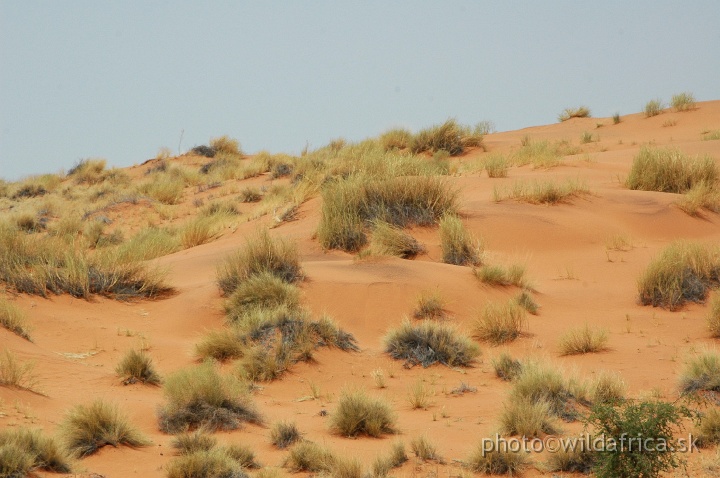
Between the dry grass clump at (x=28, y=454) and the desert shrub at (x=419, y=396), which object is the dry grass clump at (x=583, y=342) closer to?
the desert shrub at (x=419, y=396)

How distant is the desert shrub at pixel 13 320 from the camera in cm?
1030

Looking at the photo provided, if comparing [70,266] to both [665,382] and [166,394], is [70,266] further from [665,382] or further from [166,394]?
[665,382]

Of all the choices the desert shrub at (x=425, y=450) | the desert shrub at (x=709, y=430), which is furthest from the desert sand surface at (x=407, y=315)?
the desert shrub at (x=709, y=430)

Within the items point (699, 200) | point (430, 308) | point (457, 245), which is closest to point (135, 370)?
point (430, 308)

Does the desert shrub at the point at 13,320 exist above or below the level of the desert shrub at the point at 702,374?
above

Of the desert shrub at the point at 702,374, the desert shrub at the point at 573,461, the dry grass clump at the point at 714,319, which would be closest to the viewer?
the desert shrub at the point at 573,461

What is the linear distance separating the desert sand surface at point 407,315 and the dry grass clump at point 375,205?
0.36 m

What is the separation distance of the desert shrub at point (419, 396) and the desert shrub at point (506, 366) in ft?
3.22

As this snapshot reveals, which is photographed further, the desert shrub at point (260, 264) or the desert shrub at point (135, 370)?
the desert shrub at point (260, 264)

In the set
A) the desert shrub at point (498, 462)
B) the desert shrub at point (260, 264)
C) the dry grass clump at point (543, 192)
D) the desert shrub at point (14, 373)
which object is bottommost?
the desert shrub at point (498, 462)

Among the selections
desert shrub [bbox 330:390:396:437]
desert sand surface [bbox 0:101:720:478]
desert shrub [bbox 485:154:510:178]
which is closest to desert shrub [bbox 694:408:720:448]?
desert sand surface [bbox 0:101:720:478]

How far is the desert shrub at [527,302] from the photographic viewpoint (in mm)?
12656

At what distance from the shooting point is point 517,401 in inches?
324

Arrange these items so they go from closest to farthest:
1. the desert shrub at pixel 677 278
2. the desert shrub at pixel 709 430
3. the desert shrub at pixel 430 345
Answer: the desert shrub at pixel 709 430, the desert shrub at pixel 430 345, the desert shrub at pixel 677 278
